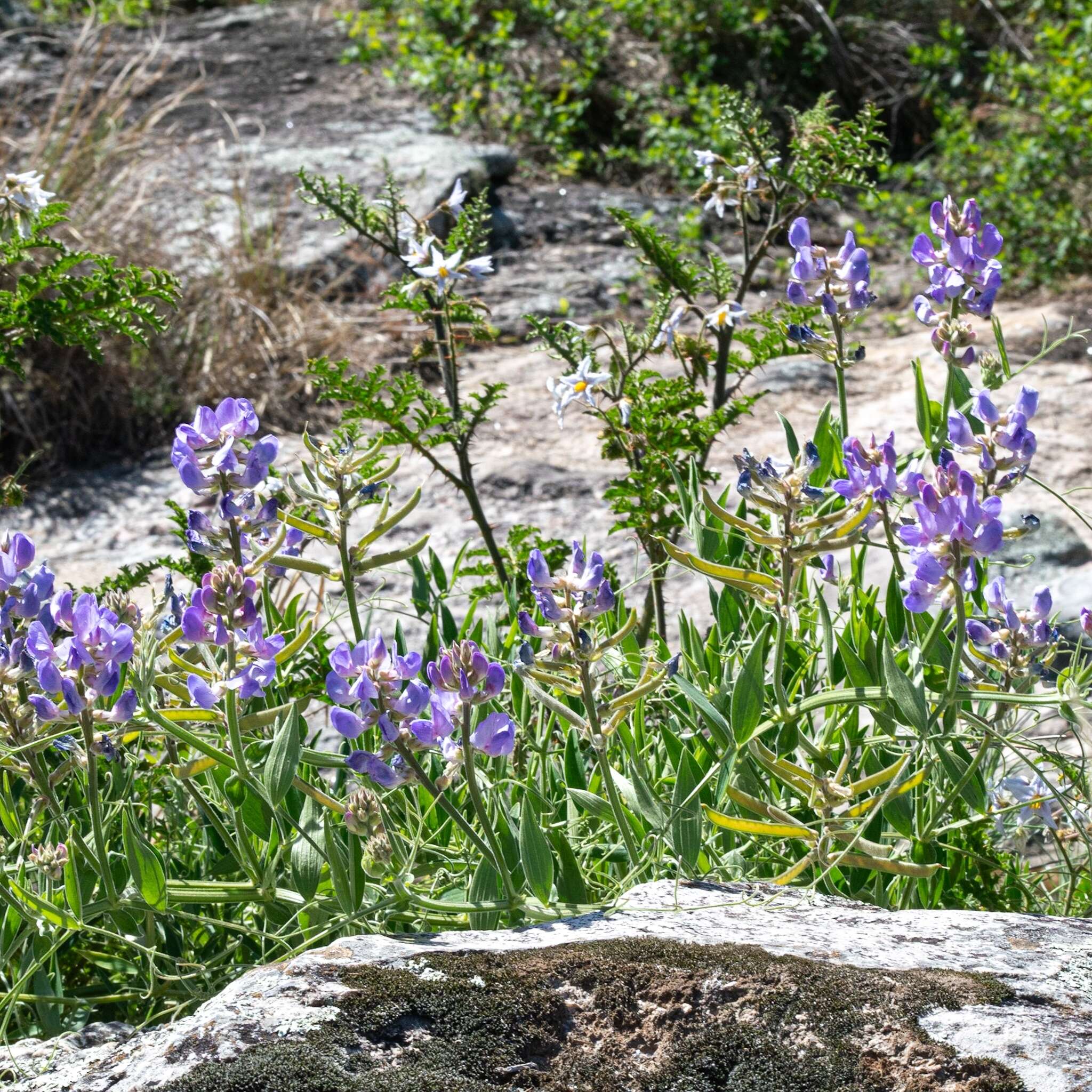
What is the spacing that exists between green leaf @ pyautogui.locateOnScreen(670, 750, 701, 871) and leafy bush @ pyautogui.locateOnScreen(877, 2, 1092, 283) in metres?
5.28

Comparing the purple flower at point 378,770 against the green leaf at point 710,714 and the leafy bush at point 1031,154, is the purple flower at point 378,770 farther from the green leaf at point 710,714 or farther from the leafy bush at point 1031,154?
the leafy bush at point 1031,154

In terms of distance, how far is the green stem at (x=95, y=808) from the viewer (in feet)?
4.47

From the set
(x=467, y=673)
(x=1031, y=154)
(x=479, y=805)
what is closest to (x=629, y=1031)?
(x=479, y=805)

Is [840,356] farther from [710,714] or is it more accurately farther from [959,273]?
[710,714]

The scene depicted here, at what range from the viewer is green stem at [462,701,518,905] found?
1.34 m

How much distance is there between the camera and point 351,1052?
1.19 m

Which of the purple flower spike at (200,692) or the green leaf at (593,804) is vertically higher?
the purple flower spike at (200,692)

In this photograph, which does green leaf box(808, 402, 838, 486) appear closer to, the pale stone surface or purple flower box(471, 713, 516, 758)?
the pale stone surface

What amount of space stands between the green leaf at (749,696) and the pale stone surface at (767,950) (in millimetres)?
200

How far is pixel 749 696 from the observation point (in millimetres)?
1591

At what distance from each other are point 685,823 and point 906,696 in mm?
323

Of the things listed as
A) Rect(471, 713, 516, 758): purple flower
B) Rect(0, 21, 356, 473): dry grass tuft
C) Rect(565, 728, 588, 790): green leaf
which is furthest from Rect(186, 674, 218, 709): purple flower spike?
Rect(0, 21, 356, 473): dry grass tuft

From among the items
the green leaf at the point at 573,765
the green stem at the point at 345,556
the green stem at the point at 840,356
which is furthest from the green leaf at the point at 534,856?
the green stem at the point at 840,356

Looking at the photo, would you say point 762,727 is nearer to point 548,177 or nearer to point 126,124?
point 548,177
